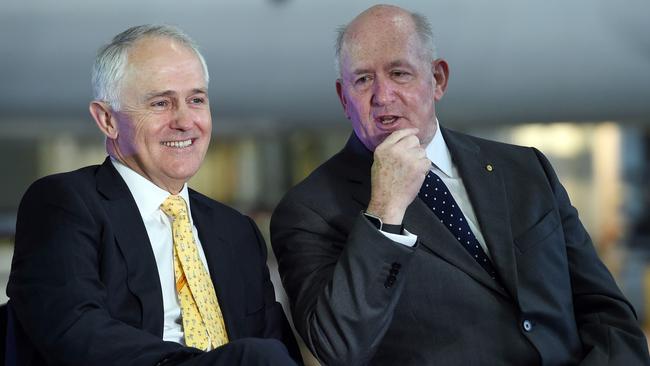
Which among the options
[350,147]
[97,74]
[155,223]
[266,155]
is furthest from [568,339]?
[266,155]

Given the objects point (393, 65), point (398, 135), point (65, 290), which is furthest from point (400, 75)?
point (65, 290)

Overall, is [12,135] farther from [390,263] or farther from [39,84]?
[390,263]

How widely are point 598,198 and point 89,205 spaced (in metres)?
4.19

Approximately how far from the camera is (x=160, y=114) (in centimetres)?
143

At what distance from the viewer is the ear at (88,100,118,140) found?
1.45 m

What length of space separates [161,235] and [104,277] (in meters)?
0.12

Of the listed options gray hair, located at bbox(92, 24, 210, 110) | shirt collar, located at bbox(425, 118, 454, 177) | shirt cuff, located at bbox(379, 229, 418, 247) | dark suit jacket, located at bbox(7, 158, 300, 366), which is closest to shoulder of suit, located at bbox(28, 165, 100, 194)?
dark suit jacket, located at bbox(7, 158, 300, 366)

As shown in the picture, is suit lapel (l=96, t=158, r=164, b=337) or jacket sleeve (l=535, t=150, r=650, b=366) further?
jacket sleeve (l=535, t=150, r=650, b=366)

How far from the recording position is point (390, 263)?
139 cm

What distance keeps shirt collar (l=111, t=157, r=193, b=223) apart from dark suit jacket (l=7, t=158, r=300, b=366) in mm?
15

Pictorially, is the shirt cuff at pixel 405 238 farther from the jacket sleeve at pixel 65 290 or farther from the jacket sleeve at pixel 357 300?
the jacket sleeve at pixel 65 290

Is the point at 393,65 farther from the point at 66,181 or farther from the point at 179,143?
the point at 66,181

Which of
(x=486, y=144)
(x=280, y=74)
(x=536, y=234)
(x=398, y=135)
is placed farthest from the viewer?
(x=280, y=74)

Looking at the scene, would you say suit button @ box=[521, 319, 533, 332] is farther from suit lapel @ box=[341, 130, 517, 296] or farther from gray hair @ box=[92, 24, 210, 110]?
gray hair @ box=[92, 24, 210, 110]
